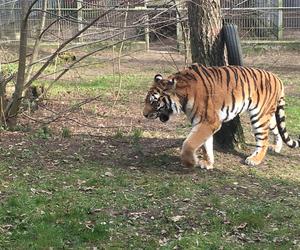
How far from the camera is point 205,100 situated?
6.59 m

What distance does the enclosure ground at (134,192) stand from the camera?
483cm

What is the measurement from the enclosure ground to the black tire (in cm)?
115

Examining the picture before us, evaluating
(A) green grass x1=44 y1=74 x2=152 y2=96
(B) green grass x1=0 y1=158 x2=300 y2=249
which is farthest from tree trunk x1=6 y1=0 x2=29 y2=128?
(A) green grass x1=44 y1=74 x2=152 y2=96

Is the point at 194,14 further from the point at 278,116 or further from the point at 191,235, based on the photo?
the point at 191,235

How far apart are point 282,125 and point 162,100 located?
71.6 inches

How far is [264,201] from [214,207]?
0.56 m

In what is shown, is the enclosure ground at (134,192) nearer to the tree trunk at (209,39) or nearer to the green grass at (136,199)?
the green grass at (136,199)

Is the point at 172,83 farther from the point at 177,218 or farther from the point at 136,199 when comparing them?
the point at 177,218

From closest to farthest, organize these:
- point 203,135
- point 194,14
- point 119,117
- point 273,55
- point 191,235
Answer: point 191,235, point 203,135, point 194,14, point 119,117, point 273,55

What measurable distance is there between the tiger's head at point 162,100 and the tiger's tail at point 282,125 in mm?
1628

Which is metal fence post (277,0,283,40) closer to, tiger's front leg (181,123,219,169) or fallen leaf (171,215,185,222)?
tiger's front leg (181,123,219,169)

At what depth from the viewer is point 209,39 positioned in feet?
23.5

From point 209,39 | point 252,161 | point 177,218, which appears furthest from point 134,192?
point 209,39

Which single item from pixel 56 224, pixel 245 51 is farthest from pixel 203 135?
pixel 245 51
